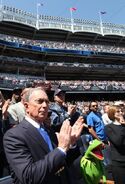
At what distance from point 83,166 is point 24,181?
83cm

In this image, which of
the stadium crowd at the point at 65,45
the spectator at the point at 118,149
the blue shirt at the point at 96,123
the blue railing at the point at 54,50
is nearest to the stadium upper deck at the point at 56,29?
the stadium crowd at the point at 65,45

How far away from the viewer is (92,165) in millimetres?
2764

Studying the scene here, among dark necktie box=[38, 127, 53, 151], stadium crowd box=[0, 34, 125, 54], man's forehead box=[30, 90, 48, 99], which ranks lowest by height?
dark necktie box=[38, 127, 53, 151]

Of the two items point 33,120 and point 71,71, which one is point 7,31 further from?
point 33,120

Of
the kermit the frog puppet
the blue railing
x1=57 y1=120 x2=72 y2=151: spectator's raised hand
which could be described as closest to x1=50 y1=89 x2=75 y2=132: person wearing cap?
the kermit the frog puppet

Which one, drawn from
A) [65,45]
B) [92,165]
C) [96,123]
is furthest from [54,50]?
[92,165]

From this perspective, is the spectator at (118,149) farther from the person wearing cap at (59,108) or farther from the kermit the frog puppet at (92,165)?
the kermit the frog puppet at (92,165)

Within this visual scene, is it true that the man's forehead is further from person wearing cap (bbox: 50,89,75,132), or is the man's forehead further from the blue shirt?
the blue shirt

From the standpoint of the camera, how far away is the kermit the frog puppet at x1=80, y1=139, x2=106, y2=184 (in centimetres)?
271

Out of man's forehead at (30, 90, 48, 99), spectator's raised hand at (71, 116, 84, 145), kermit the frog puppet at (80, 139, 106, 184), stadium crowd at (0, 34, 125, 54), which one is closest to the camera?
spectator's raised hand at (71, 116, 84, 145)

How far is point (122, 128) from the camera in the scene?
13.4 feet

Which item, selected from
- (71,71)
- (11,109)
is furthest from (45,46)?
(11,109)

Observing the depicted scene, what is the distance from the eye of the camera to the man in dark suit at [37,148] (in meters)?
2.05

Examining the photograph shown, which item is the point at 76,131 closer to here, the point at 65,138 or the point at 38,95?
the point at 65,138
